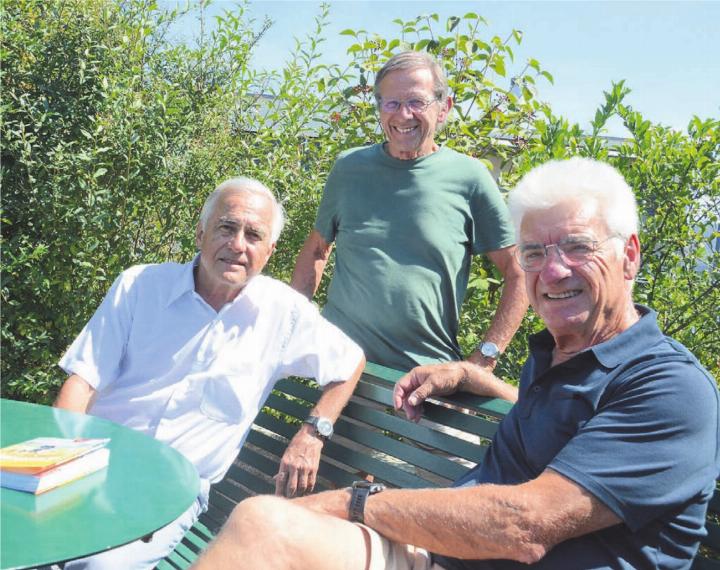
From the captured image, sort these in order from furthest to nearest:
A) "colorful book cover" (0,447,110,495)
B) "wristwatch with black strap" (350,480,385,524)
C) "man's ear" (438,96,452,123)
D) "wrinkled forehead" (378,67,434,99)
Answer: "man's ear" (438,96,452,123) < "wrinkled forehead" (378,67,434,99) < "wristwatch with black strap" (350,480,385,524) < "colorful book cover" (0,447,110,495)

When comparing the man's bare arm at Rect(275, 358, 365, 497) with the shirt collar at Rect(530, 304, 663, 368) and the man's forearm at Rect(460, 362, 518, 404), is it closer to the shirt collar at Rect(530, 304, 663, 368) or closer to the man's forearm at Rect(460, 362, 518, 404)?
the man's forearm at Rect(460, 362, 518, 404)

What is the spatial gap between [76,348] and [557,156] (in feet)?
8.27

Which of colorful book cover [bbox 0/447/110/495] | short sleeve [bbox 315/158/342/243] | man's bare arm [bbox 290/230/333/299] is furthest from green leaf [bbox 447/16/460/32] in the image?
colorful book cover [bbox 0/447/110/495]

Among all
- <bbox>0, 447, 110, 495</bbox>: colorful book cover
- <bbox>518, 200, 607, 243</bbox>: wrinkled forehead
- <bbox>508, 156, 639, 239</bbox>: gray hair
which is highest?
<bbox>508, 156, 639, 239</bbox>: gray hair

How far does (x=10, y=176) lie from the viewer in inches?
178

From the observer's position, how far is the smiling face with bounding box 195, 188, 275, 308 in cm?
307

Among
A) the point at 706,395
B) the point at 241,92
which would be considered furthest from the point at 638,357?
the point at 241,92

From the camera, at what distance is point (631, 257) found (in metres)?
2.21

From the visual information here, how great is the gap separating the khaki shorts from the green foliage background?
2.07 meters

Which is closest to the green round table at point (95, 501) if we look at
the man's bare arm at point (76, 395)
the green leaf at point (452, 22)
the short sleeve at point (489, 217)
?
the man's bare arm at point (76, 395)

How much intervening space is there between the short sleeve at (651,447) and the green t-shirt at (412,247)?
139 centimetres

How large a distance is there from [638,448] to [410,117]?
6.51ft

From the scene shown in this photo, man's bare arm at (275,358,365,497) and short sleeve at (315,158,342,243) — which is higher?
short sleeve at (315,158,342,243)

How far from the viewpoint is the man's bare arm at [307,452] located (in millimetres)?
2803
